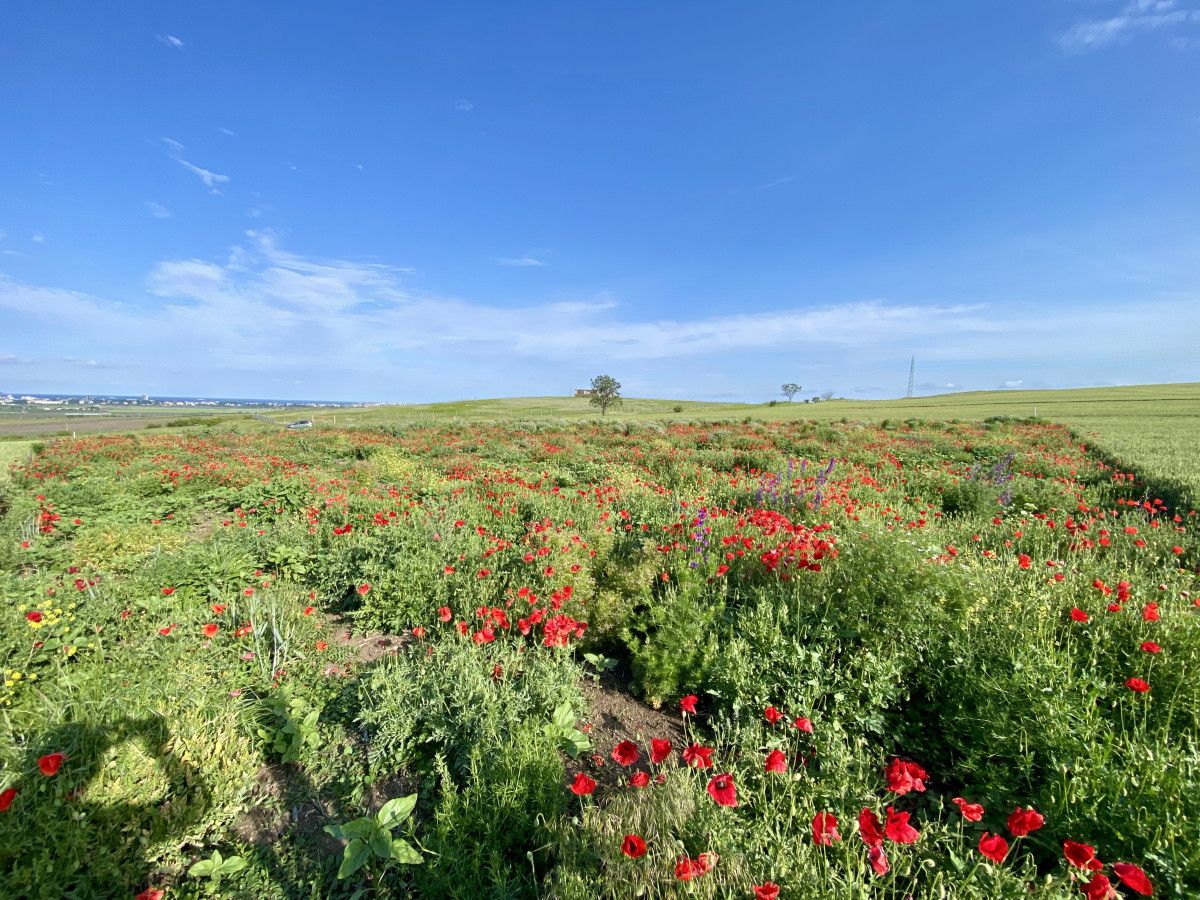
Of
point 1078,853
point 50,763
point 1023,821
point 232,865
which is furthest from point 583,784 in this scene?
point 50,763

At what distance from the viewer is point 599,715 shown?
337 centimetres

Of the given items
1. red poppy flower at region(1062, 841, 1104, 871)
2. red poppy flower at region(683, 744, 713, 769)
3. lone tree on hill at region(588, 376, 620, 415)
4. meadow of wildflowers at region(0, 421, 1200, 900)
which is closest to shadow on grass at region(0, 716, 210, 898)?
meadow of wildflowers at region(0, 421, 1200, 900)

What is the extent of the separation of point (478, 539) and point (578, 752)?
3.00m

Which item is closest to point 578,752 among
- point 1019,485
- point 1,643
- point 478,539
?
point 478,539

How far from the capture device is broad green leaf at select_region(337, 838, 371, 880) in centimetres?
202

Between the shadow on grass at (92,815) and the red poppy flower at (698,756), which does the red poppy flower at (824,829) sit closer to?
the red poppy flower at (698,756)

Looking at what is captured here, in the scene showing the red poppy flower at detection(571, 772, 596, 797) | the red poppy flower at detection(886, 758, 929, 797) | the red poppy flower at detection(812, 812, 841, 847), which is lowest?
the red poppy flower at detection(812, 812, 841, 847)

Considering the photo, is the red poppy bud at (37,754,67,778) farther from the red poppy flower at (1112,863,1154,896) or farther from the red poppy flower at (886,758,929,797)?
the red poppy flower at (1112,863,1154,896)

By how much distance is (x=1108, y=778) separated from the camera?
219 cm

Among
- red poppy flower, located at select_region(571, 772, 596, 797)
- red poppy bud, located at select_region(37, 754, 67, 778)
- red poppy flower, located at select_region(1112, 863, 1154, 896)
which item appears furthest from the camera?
red poppy bud, located at select_region(37, 754, 67, 778)

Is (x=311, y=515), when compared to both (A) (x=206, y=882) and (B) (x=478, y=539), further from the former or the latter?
(A) (x=206, y=882)

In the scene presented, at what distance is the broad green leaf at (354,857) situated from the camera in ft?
6.62

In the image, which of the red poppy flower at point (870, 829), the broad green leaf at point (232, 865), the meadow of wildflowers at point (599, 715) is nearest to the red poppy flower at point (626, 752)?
the meadow of wildflowers at point (599, 715)

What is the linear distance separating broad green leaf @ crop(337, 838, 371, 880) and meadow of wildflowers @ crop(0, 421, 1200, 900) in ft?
0.06
